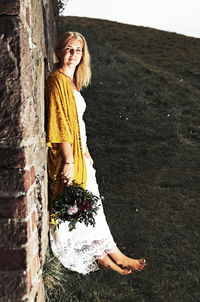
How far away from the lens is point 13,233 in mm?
1909

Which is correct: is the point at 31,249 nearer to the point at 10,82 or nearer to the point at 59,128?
the point at 10,82

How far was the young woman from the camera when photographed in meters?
3.04

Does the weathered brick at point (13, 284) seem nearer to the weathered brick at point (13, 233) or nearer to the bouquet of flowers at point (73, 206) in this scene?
the weathered brick at point (13, 233)

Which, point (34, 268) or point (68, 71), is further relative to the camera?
point (68, 71)

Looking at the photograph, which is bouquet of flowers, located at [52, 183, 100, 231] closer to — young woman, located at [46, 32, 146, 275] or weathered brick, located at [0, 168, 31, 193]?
young woman, located at [46, 32, 146, 275]

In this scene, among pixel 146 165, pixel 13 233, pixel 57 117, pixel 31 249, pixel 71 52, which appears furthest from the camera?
pixel 146 165

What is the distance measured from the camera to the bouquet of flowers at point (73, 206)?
3064mm

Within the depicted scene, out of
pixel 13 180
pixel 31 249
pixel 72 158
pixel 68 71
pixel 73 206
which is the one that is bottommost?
pixel 73 206

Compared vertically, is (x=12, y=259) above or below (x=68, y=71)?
below

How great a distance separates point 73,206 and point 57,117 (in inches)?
31.8

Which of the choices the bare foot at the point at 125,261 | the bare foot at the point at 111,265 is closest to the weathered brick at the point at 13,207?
the bare foot at the point at 111,265

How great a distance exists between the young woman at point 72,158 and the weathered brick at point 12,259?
4.05 ft

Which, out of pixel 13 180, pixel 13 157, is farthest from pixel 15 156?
pixel 13 180

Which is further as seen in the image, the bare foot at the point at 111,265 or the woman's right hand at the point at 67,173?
the bare foot at the point at 111,265
